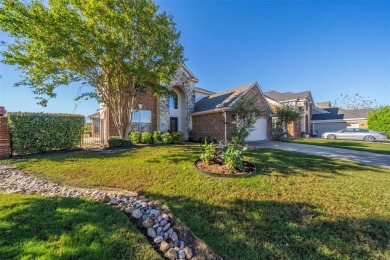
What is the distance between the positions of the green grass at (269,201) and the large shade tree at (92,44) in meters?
5.29

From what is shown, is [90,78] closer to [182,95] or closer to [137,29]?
[137,29]

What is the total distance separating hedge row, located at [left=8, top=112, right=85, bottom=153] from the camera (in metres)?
8.50

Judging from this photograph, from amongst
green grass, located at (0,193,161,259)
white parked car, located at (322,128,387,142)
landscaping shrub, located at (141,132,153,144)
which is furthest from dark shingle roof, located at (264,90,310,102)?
green grass, located at (0,193,161,259)

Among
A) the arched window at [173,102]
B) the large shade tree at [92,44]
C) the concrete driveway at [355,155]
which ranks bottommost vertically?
the concrete driveway at [355,155]

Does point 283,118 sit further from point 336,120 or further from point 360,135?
point 336,120

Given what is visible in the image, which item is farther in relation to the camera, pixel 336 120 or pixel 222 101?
pixel 336 120

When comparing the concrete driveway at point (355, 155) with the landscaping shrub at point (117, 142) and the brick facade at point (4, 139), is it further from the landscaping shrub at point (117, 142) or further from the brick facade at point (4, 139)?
the brick facade at point (4, 139)

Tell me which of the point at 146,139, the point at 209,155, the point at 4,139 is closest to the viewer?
the point at 209,155

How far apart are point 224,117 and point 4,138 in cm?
1297

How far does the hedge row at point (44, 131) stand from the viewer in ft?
27.9

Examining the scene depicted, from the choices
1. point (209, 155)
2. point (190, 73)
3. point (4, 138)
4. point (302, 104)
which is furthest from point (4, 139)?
point (302, 104)

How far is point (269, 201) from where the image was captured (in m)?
4.36

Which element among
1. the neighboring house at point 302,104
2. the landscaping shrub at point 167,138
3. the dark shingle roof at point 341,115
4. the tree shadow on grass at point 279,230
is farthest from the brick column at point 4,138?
the dark shingle roof at point 341,115

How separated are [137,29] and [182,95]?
934cm
